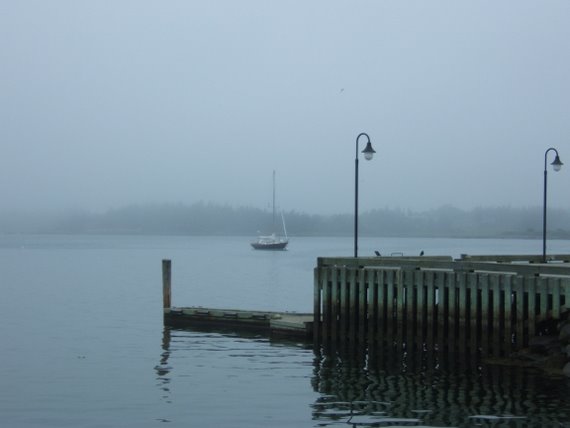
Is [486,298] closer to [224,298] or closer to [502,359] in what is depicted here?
[502,359]

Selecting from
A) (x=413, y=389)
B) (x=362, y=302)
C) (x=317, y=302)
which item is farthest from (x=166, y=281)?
(x=413, y=389)

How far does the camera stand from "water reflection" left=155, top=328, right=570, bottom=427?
18797 mm

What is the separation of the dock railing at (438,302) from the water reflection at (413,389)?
21.4 inches

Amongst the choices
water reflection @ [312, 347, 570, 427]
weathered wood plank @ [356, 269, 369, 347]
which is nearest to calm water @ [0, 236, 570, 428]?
water reflection @ [312, 347, 570, 427]

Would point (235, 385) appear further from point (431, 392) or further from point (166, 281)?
point (166, 281)

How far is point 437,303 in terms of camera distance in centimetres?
2597

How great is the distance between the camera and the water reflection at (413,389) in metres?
18.8

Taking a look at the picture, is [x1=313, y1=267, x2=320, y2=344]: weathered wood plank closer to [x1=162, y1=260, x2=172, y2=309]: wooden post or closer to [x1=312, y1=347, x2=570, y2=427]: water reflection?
[x1=312, y1=347, x2=570, y2=427]: water reflection

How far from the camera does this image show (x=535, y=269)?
22.5 m

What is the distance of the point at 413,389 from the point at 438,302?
13.0 feet

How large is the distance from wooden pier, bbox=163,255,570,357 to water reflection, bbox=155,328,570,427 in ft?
1.75

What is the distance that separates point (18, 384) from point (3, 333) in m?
15.0

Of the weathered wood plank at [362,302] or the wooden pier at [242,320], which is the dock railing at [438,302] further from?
the wooden pier at [242,320]

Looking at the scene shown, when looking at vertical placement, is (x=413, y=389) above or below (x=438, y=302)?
below
